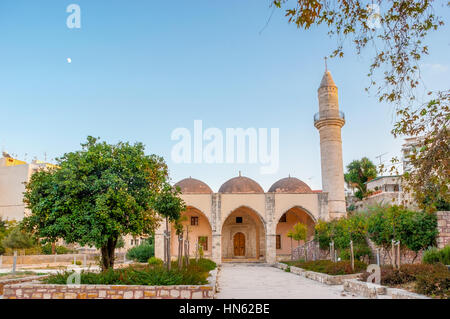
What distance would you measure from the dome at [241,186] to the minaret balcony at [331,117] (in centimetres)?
640

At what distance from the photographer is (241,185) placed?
86.2 feet

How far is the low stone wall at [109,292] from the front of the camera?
667 cm

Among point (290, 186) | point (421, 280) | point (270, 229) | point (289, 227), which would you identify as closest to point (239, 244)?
point (289, 227)

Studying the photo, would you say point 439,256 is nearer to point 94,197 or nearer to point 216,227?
point 94,197

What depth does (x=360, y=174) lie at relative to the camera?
3130cm

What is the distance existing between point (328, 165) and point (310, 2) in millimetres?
19983

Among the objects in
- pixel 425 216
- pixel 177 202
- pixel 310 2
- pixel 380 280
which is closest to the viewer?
pixel 310 2

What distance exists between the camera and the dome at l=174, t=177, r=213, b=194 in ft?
85.8

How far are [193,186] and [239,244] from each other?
542 cm

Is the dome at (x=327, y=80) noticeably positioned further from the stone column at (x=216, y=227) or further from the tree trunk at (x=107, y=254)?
the tree trunk at (x=107, y=254)

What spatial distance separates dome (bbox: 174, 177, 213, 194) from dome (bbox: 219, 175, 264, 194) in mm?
1250
